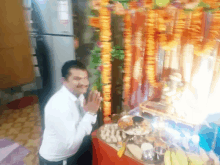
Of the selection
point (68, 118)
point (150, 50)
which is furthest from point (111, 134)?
point (150, 50)

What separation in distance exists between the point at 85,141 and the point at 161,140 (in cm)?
88

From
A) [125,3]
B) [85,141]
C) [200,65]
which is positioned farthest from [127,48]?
[85,141]

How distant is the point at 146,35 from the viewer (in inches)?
72.9

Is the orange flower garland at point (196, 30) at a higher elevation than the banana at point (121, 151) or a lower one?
higher

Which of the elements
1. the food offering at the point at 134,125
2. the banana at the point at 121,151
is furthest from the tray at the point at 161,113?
the banana at the point at 121,151

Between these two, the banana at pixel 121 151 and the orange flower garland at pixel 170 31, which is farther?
the banana at pixel 121 151

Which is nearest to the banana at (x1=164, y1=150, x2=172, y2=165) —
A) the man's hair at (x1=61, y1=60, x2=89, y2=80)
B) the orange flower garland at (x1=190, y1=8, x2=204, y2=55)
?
the orange flower garland at (x1=190, y1=8, x2=204, y2=55)

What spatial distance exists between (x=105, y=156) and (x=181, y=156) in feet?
2.69

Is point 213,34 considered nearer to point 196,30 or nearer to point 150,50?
point 196,30

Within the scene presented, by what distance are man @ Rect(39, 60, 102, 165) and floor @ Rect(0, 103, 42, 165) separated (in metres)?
1.19

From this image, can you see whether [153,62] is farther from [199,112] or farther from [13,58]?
[13,58]

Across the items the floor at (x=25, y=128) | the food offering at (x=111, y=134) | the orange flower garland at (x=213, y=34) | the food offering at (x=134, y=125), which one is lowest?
the floor at (x=25, y=128)

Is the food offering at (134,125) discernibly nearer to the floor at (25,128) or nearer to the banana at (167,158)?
the banana at (167,158)

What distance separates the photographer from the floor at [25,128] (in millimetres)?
3105
